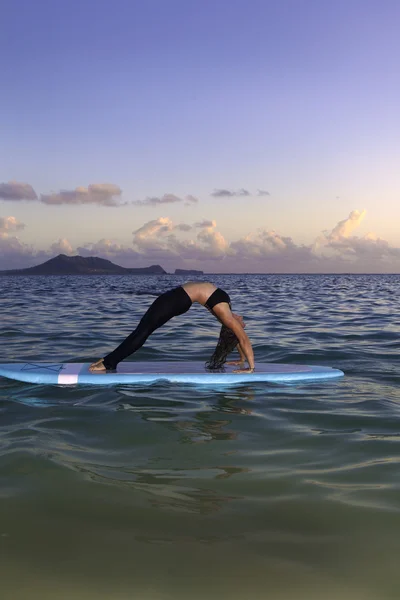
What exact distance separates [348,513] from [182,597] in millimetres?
1281

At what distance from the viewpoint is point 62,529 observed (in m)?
3.08

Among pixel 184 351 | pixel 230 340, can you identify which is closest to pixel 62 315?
pixel 184 351

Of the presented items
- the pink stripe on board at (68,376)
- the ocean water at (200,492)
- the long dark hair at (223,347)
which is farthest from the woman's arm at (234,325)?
the pink stripe on board at (68,376)

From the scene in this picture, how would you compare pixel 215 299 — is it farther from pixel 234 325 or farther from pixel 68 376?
pixel 68 376

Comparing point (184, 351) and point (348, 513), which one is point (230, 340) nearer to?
point (184, 351)

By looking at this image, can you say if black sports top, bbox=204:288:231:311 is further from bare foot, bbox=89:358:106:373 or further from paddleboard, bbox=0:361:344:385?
bare foot, bbox=89:358:106:373

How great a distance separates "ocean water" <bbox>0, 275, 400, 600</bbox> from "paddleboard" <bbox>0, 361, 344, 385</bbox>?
199mm

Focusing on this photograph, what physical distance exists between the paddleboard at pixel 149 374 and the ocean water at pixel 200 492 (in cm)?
Answer: 20

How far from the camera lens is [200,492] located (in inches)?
141

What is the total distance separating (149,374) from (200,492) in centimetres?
380

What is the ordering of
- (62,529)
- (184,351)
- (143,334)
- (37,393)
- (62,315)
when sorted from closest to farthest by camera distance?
(62,529), (37,393), (143,334), (184,351), (62,315)

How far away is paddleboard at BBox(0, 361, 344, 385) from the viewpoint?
A: 721cm

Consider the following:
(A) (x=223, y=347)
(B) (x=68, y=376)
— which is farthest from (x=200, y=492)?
(A) (x=223, y=347)

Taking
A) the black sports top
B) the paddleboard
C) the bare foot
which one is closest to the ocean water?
the paddleboard
